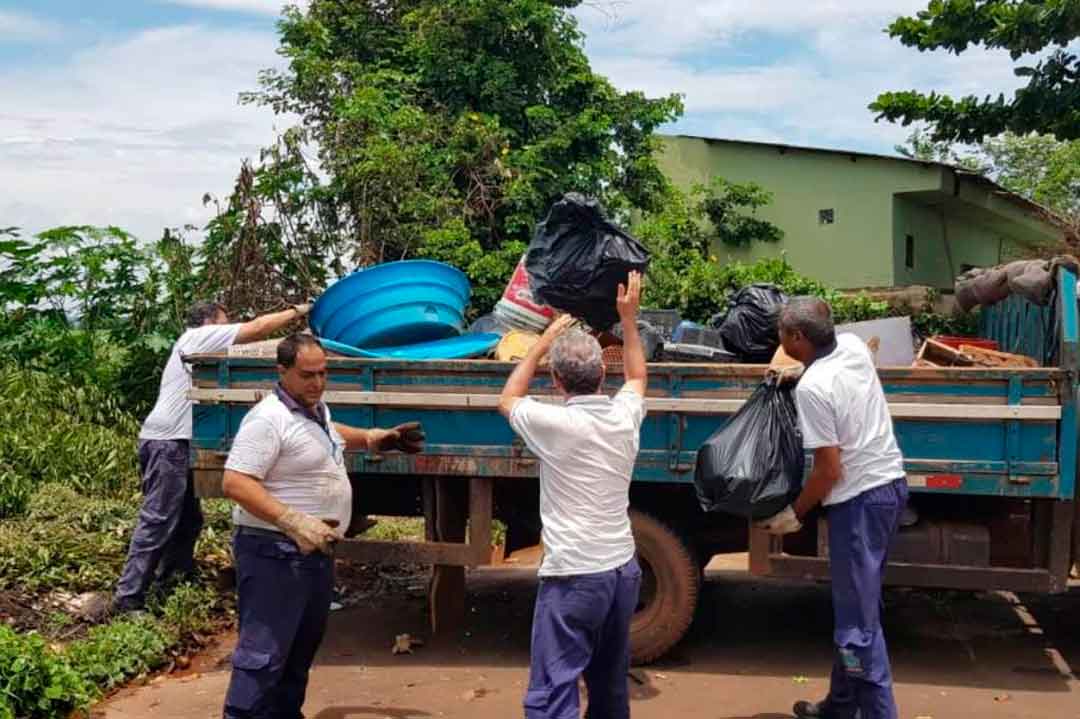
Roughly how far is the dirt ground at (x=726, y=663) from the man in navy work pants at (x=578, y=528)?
4.86 ft

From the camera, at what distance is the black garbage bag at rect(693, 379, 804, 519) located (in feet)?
14.8

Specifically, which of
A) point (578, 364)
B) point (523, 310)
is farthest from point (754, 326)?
point (578, 364)

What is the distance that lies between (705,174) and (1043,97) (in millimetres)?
8349

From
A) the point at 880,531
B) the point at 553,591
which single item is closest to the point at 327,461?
the point at 553,591

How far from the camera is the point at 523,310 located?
19.6 ft

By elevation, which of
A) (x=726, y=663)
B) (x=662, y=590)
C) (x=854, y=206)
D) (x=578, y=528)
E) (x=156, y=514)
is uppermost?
(x=854, y=206)

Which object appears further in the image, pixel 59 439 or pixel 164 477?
pixel 59 439

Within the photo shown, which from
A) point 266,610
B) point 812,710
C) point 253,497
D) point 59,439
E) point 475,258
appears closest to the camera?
point 253,497

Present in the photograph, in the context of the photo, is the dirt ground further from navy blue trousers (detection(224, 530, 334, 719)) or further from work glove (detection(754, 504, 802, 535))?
navy blue trousers (detection(224, 530, 334, 719))

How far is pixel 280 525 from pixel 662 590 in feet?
7.66

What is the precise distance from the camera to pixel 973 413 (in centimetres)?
500

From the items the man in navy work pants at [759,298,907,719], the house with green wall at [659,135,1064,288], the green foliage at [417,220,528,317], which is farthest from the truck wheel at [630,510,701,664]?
the house with green wall at [659,135,1064,288]

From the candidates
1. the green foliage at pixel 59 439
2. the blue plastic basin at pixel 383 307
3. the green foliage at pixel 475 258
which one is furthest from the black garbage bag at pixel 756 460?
the green foliage at pixel 475 258

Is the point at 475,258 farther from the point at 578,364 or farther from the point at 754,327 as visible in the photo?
the point at 578,364
